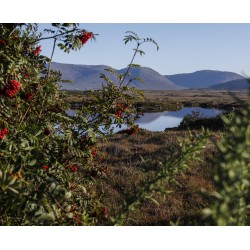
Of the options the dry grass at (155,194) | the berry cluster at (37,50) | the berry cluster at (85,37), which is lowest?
the dry grass at (155,194)

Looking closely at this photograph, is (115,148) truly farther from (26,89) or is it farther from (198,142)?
(198,142)

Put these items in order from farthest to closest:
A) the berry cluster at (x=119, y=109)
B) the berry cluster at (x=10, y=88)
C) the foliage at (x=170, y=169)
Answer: the berry cluster at (x=119, y=109), the berry cluster at (x=10, y=88), the foliage at (x=170, y=169)

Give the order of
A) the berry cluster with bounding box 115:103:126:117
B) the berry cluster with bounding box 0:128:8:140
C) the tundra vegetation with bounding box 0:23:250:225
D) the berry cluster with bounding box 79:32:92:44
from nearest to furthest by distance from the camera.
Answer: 1. the tundra vegetation with bounding box 0:23:250:225
2. the berry cluster with bounding box 0:128:8:140
3. the berry cluster with bounding box 115:103:126:117
4. the berry cluster with bounding box 79:32:92:44

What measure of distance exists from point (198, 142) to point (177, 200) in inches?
339

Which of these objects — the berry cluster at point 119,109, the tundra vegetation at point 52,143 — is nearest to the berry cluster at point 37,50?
the tundra vegetation at point 52,143

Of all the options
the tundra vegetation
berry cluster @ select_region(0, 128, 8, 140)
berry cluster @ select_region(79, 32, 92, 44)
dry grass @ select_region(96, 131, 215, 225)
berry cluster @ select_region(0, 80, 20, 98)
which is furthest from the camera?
dry grass @ select_region(96, 131, 215, 225)

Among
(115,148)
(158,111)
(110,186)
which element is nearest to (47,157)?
(110,186)

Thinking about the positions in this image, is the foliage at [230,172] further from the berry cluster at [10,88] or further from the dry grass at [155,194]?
the dry grass at [155,194]

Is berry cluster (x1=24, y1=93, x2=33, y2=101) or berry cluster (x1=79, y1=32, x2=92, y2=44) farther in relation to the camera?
berry cluster (x1=79, y1=32, x2=92, y2=44)

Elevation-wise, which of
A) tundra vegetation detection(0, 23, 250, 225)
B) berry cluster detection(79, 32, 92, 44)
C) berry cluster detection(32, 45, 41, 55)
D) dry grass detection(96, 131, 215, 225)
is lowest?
dry grass detection(96, 131, 215, 225)

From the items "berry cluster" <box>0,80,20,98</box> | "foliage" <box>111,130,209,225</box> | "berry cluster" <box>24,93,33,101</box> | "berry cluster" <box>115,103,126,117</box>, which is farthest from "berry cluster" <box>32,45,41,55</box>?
"foliage" <box>111,130,209,225</box>

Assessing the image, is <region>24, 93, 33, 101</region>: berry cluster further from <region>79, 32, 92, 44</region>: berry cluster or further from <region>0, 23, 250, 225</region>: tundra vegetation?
<region>79, 32, 92, 44</region>: berry cluster

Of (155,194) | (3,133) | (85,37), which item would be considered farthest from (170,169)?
(155,194)

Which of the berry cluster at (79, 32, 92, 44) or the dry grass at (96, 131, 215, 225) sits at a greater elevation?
the berry cluster at (79, 32, 92, 44)
